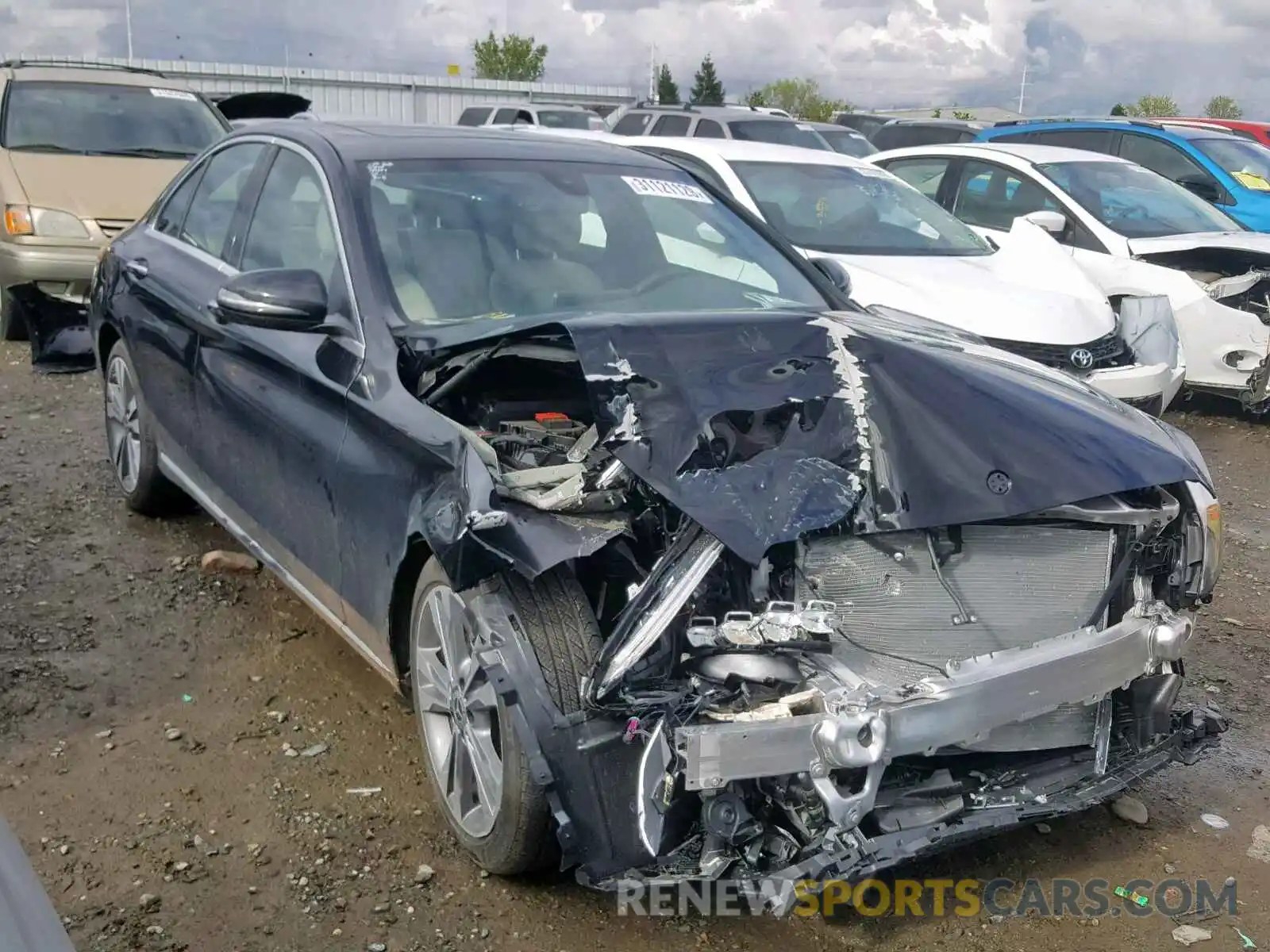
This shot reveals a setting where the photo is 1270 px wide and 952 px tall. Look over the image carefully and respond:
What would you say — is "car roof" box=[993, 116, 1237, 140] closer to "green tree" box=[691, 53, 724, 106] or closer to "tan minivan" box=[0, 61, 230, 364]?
"tan minivan" box=[0, 61, 230, 364]

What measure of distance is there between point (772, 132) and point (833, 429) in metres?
12.7

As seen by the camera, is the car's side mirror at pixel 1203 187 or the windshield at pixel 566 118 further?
the windshield at pixel 566 118

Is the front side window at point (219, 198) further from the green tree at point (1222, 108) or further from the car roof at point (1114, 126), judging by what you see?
the green tree at point (1222, 108)

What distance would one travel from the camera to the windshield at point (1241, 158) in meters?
10.8

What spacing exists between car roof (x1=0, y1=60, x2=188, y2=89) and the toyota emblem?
7581mm

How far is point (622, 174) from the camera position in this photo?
4246mm

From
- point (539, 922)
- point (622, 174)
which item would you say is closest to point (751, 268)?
point (622, 174)

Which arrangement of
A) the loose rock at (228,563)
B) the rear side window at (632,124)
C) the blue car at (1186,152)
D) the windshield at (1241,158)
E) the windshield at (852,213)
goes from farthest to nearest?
the rear side window at (632,124) < the windshield at (1241,158) < the blue car at (1186,152) < the windshield at (852,213) < the loose rock at (228,563)

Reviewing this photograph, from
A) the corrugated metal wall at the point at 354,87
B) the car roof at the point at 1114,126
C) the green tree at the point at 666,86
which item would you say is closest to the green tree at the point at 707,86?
the green tree at the point at 666,86

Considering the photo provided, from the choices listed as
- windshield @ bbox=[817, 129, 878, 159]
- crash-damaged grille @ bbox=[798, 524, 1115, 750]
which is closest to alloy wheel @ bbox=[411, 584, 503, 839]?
crash-damaged grille @ bbox=[798, 524, 1115, 750]

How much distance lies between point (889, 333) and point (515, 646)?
1393mm

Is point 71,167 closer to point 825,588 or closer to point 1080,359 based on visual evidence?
point 1080,359

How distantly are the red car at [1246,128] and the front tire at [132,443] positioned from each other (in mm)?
14109

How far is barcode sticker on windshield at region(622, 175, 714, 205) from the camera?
4227mm
